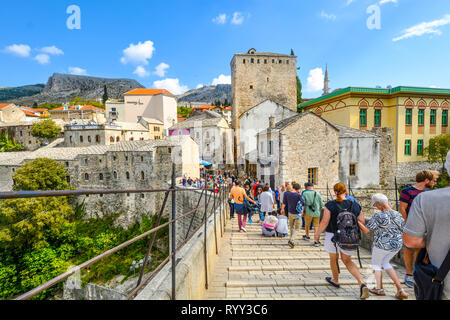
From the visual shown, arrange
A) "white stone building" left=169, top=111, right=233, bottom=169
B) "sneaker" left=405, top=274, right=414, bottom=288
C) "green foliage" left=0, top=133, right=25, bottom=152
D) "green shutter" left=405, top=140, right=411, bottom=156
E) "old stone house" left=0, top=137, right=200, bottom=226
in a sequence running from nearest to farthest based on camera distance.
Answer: "sneaker" left=405, top=274, right=414, bottom=288 < "green shutter" left=405, top=140, right=411, bottom=156 < "old stone house" left=0, top=137, right=200, bottom=226 < "white stone building" left=169, top=111, right=233, bottom=169 < "green foliage" left=0, top=133, right=25, bottom=152

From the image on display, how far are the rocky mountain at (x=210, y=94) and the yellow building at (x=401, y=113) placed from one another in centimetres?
9324

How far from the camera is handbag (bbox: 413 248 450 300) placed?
1.67 metres

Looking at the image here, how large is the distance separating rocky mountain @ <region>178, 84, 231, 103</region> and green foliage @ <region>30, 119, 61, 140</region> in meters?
79.8

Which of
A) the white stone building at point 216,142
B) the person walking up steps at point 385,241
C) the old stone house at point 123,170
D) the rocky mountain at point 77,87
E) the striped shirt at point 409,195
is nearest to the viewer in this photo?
the person walking up steps at point 385,241

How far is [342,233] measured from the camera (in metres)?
3.49

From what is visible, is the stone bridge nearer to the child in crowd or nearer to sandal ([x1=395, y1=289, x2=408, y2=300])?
sandal ([x1=395, y1=289, x2=408, y2=300])

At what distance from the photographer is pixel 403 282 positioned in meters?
3.85

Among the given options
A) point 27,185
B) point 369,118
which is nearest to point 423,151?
point 369,118

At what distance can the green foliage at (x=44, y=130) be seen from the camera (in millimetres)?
38541

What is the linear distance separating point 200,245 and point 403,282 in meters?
3.64

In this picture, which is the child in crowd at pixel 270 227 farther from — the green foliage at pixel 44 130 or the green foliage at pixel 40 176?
the green foliage at pixel 44 130

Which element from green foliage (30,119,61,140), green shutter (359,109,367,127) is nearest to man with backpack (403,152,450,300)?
green shutter (359,109,367,127)

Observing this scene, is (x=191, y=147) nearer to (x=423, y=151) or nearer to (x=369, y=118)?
(x=369, y=118)

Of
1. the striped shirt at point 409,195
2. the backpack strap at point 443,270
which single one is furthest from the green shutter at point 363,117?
the backpack strap at point 443,270
